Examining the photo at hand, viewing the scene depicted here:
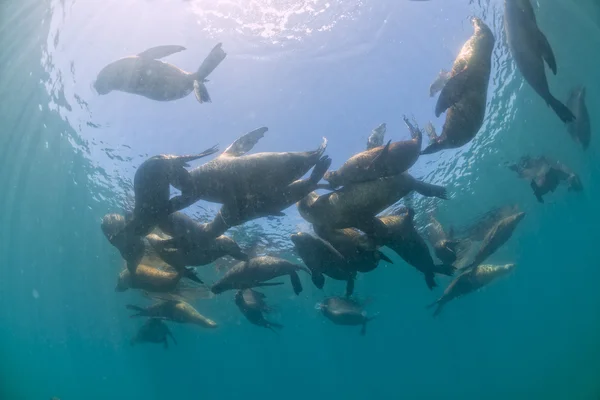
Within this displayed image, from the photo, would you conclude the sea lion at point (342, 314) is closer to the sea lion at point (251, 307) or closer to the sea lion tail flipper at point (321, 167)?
the sea lion at point (251, 307)

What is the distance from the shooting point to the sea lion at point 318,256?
20.7 ft

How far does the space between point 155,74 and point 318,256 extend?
449 centimetres

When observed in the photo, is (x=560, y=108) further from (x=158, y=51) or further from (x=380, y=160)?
(x=158, y=51)

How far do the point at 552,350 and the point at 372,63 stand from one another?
4797 inches

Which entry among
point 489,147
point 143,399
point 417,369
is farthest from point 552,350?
point 143,399

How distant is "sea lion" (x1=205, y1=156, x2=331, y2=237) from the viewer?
496cm

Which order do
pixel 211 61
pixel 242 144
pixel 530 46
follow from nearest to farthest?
pixel 530 46, pixel 211 61, pixel 242 144

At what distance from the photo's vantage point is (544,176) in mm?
10273

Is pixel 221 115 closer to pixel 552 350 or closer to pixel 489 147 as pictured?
pixel 489 147

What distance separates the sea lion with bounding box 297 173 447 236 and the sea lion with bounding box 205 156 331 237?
639 mm

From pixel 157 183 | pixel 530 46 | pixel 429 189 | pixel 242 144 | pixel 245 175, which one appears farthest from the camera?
pixel 242 144

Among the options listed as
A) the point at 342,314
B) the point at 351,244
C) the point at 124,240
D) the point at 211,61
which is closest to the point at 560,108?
the point at 351,244

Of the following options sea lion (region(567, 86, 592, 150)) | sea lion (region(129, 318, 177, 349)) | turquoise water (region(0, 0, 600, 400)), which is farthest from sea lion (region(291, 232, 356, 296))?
sea lion (region(567, 86, 592, 150))

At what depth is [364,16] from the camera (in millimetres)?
10953
